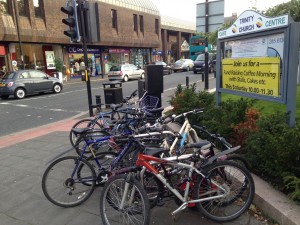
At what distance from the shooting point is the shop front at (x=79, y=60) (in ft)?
96.1

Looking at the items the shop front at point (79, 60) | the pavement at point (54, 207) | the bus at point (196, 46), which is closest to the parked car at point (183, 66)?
the bus at point (196, 46)

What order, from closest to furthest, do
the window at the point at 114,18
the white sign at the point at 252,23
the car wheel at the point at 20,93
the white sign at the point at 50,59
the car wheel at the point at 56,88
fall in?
1. the white sign at the point at 252,23
2. the car wheel at the point at 20,93
3. the car wheel at the point at 56,88
4. the white sign at the point at 50,59
5. the window at the point at 114,18

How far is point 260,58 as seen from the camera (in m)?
4.19

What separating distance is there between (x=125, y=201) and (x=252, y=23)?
3.32 metres

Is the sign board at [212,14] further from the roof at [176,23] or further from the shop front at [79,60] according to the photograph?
the roof at [176,23]

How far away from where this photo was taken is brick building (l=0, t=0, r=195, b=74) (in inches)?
909

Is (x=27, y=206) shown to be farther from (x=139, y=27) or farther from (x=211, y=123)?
(x=139, y=27)

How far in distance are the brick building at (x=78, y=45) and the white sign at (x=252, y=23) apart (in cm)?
958

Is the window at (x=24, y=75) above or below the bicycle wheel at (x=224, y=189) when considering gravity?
above

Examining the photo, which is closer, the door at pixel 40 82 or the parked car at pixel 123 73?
the door at pixel 40 82

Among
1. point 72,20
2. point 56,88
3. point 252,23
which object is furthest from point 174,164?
point 56,88

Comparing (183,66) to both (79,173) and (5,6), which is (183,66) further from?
(79,173)

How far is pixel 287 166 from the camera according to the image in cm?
305

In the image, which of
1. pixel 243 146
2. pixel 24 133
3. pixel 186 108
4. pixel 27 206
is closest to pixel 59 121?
pixel 24 133
